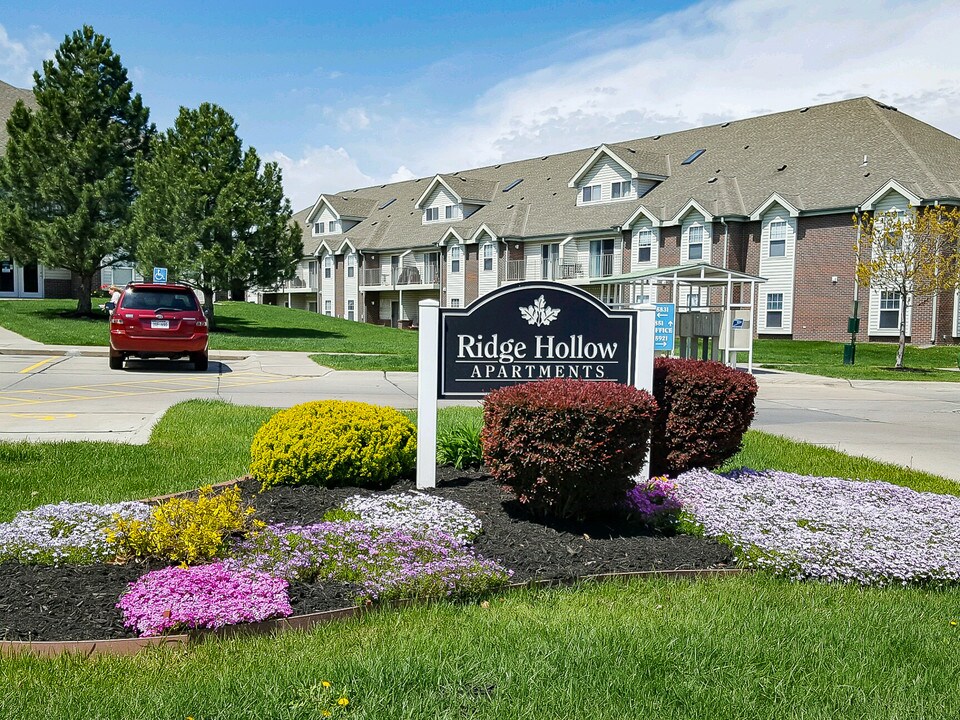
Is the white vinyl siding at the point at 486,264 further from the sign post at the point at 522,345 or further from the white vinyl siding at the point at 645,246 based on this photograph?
the sign post at the point at 522,345

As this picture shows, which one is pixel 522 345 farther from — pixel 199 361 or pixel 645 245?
pixel 645 245

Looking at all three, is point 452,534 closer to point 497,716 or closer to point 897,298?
point 497,716

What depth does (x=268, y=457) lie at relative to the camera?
6.39m

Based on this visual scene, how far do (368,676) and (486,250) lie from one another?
4395 cm

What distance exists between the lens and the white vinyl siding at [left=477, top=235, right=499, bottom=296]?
46.1 metres

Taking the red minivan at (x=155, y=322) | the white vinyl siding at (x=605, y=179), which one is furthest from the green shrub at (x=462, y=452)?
the white vinyl siding at (x=605, y=179)

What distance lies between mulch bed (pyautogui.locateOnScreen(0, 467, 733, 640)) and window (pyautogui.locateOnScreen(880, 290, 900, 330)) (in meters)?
31.9

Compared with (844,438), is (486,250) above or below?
above

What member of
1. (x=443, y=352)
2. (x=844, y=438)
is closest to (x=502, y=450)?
(x=443, y=352)

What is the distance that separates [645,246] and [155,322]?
27109 mm

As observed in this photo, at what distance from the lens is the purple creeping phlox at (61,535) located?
15.4 feet

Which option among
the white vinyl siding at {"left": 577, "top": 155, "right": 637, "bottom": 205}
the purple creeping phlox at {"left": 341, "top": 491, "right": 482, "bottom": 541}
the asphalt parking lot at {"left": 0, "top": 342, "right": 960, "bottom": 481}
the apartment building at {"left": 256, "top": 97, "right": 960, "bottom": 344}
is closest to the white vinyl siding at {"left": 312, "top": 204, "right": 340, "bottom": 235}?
the apartment building at {"left": 256, "top": 97, "right": 960, "bottom": 344}

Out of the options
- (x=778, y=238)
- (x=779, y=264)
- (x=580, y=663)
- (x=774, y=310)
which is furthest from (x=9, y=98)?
(x=580, y=663)

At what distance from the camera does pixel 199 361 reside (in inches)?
748
